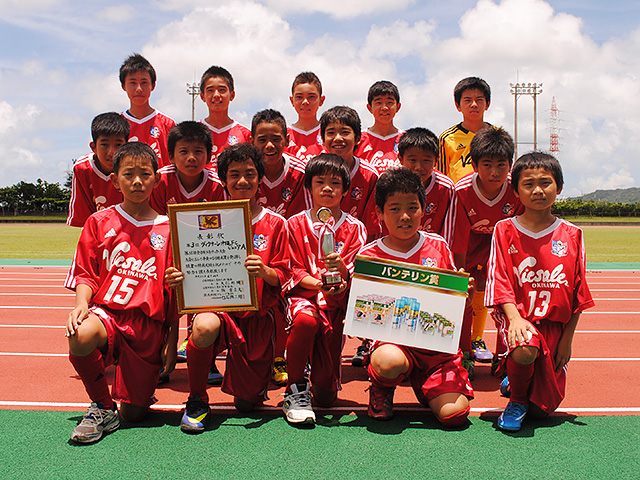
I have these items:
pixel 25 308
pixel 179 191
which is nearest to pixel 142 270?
pixel 179 191

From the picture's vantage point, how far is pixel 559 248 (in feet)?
10.9

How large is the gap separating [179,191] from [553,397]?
292cm

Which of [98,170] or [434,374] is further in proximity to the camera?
[98,170]

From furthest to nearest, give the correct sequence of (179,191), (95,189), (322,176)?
(95,189) < (179,191) < (322,176)

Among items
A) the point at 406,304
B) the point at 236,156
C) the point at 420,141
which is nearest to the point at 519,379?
the point at 406,304

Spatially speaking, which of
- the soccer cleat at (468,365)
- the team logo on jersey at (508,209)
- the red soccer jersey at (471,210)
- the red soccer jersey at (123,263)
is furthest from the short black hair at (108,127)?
the soccer cleat at (468,365)

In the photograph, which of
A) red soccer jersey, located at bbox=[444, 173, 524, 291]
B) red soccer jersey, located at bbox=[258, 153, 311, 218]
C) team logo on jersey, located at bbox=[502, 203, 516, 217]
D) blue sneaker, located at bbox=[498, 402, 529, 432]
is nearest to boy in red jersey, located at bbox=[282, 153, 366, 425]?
red soccer jersey, located at bbox=[258, 153, 311, 218]

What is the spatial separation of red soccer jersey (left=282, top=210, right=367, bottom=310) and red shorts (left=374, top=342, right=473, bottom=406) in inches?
19.8

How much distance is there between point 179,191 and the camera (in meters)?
4.02

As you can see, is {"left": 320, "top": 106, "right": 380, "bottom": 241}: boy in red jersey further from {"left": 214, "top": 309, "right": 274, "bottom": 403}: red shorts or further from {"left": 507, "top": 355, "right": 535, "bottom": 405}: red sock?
{"left": 507, "top": 355, "right": 535, "bottom": 405}: red sock

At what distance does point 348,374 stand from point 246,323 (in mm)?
1240

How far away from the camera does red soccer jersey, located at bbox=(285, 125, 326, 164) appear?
5078 millimetres

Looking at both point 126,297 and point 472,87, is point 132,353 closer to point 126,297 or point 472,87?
point 126,297

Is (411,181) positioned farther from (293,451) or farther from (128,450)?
(128,450)
